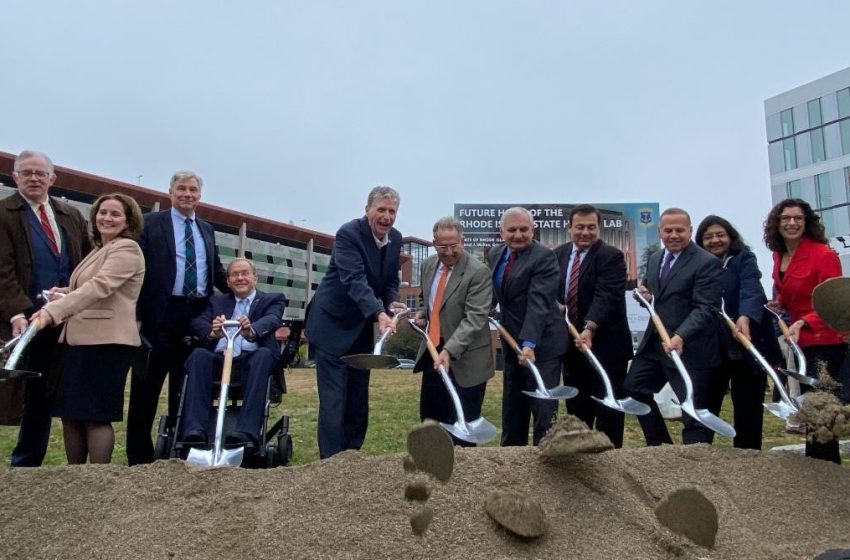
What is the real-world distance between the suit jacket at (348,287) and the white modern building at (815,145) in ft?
80.8

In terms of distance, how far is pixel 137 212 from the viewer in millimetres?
3322

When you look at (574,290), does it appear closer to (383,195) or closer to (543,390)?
(543,390)

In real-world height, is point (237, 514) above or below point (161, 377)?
below

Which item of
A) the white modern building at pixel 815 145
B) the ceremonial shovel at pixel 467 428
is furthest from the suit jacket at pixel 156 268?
the white modern building at pixel 815 145

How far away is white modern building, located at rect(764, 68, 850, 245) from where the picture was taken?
79.7 ft

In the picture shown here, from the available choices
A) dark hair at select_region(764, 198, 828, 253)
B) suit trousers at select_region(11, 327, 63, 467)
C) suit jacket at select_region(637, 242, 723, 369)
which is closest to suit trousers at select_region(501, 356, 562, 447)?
suit jacket at select_region(637, 242, 723, 369)

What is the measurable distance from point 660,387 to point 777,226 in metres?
1.17

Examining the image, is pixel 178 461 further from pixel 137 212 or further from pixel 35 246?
pixel 35 246

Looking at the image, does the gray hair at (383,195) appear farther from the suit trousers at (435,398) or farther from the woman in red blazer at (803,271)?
the woman in red blazer at (803,271)

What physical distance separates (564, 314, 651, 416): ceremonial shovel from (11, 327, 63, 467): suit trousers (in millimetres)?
2820

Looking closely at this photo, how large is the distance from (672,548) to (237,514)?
1.47m

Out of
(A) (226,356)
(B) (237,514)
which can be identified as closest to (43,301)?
(A) (226,356)

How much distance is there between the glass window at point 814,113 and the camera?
25.6 m

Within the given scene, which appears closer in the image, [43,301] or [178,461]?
[178,461]
